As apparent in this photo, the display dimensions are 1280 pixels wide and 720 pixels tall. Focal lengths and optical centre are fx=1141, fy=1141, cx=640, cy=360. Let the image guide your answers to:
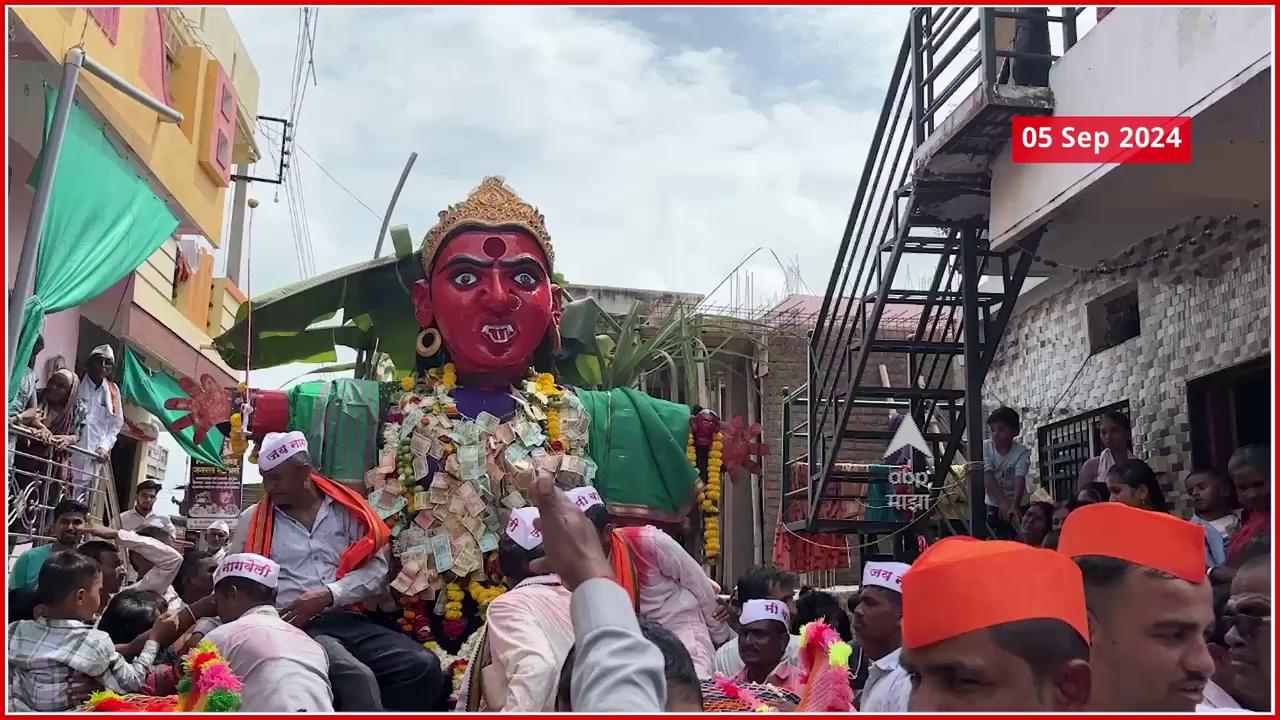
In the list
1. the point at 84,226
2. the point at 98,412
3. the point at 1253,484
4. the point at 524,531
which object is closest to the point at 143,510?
the point at 98,412

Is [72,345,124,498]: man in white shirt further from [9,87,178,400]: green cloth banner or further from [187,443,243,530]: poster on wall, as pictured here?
[187,443,243,530]: poster on wall

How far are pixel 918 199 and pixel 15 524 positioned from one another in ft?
18.6

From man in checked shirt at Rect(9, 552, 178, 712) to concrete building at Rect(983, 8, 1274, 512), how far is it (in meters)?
4.67

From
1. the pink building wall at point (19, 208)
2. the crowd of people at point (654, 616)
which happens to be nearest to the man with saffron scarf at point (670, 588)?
the crowd of people at point (654, 616)

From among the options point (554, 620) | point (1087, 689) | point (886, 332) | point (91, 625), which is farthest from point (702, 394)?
point (1087, 689)

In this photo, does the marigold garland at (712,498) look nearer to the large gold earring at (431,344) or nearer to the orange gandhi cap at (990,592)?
the large gold earring at (431,344)

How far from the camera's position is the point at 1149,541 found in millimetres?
2191

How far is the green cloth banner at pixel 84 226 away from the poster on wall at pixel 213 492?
4867mm

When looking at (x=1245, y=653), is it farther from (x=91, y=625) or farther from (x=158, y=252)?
(x=158, y=252)

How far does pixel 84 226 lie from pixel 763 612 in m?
4.98

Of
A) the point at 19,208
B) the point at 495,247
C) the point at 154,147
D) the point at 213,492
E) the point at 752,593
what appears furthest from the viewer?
the point at 213,492

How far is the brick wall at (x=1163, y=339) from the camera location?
6.32 meters

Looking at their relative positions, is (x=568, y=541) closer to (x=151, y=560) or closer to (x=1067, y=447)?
(x=151, y=560)

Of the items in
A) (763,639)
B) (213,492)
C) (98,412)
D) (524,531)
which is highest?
Answer: (98,412)
